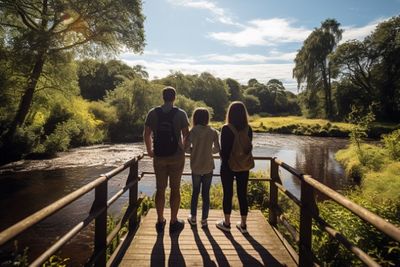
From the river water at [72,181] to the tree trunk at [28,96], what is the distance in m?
2.17

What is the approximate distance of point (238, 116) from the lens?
500 centimetres

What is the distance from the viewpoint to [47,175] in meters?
17.1

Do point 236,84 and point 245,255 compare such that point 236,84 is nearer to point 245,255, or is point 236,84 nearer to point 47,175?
point 47,175

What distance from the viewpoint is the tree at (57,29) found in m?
19.9

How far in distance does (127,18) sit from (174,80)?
45.8m

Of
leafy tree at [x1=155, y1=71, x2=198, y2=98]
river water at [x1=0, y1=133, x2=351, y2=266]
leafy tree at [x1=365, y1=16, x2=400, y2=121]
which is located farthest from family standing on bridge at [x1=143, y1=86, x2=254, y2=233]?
leafy tree at [x1=155, y1=71, x2=198, y2=98]

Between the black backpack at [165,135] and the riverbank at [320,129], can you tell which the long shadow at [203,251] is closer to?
the black backpack at [165,135]

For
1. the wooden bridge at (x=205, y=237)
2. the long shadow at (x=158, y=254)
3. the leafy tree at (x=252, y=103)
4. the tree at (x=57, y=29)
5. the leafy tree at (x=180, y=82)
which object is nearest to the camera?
the wooden bridge at (x=205, y=237)

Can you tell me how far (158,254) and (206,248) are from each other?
26.4 inches

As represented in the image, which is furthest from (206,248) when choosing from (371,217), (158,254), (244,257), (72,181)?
(72,181)

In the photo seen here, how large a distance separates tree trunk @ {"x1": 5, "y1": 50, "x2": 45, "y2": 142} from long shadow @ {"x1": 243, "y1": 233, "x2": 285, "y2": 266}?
18842mm

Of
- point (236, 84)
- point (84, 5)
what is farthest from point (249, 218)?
point (236, 84)

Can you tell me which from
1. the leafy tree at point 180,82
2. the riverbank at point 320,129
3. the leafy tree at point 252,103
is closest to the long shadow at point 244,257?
the riverbank at point 320,129

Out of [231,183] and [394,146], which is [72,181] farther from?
[394,146]
